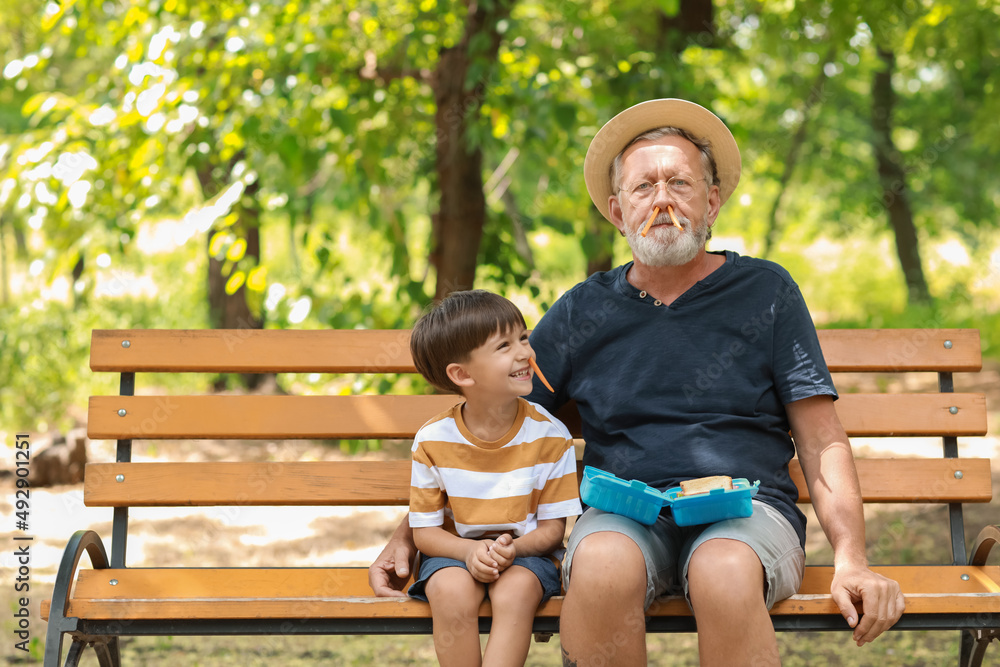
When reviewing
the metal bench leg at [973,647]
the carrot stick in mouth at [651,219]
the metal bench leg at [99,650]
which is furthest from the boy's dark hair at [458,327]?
the metal bench leg at [973,647]

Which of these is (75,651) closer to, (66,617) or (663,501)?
(66,617)

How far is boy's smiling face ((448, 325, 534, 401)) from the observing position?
218cm

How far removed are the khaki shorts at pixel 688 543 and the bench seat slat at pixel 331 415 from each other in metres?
0.59

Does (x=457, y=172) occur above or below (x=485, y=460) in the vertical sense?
above

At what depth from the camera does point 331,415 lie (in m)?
2.68

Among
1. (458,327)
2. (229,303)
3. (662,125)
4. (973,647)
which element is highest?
(229,303)

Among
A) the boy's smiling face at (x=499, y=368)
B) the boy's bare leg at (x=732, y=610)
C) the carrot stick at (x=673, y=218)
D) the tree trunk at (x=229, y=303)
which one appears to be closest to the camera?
the boy's bare leg at (x=732, y=610)

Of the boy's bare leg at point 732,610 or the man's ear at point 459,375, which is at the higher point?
the man's ear at point 459,375

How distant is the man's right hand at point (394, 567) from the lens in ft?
7.16

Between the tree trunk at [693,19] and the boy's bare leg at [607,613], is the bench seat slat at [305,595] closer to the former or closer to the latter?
the boy's bare leg at [607,613]

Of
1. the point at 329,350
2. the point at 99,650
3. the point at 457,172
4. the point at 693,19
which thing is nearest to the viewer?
the point at 99,650

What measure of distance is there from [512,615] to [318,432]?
943 millimetres

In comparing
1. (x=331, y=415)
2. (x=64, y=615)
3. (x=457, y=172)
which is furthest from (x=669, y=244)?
(x=457, y=172)

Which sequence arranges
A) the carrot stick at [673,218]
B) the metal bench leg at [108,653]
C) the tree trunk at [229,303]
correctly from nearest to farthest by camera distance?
the carrot stick at [673,218] < the metal bench leg at [108,653] < the tree trunk at [229,303]
